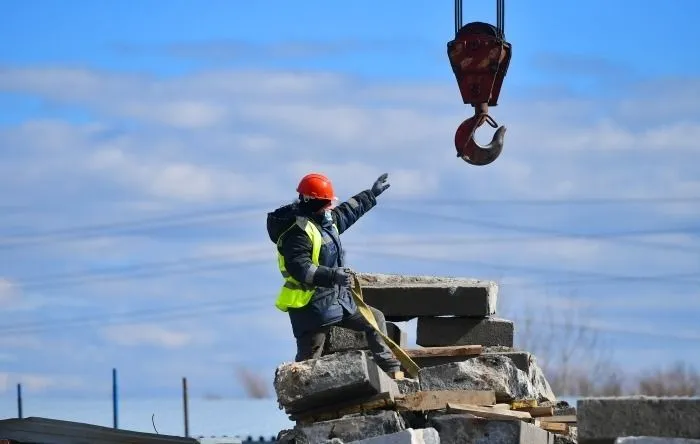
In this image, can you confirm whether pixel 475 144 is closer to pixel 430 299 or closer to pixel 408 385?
pixel 430 299

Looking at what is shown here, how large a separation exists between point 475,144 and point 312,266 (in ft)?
8.85

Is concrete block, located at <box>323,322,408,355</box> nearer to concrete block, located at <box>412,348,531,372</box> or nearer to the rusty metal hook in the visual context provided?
concrete block, located at <box>412,348,531,372</box>

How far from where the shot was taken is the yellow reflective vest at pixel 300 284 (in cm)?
1144

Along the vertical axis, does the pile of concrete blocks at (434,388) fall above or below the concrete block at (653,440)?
above

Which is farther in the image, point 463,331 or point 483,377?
point 463,331

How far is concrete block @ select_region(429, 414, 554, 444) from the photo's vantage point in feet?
32.9

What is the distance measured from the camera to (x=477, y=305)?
43.9 ft

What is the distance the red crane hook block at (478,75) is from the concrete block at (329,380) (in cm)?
347

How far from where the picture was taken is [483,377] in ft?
36.7

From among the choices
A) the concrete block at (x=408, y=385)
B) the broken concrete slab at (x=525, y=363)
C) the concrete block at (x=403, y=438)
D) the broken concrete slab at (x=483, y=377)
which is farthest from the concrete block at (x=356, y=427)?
the broken concrete slab at (x=525, y=363)

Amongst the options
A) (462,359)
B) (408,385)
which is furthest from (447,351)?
(408,385)

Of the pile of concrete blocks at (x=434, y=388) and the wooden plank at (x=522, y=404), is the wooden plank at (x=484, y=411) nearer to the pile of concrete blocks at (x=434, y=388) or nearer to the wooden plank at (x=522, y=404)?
the pile of concrete blocks at (x=434, y=388)

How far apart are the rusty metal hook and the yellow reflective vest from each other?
2.30m

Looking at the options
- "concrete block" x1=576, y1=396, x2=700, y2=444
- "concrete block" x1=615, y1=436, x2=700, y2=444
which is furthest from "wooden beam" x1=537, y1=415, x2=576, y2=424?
"concrete block" x1=615, y1=436, x2=700, y2=444
